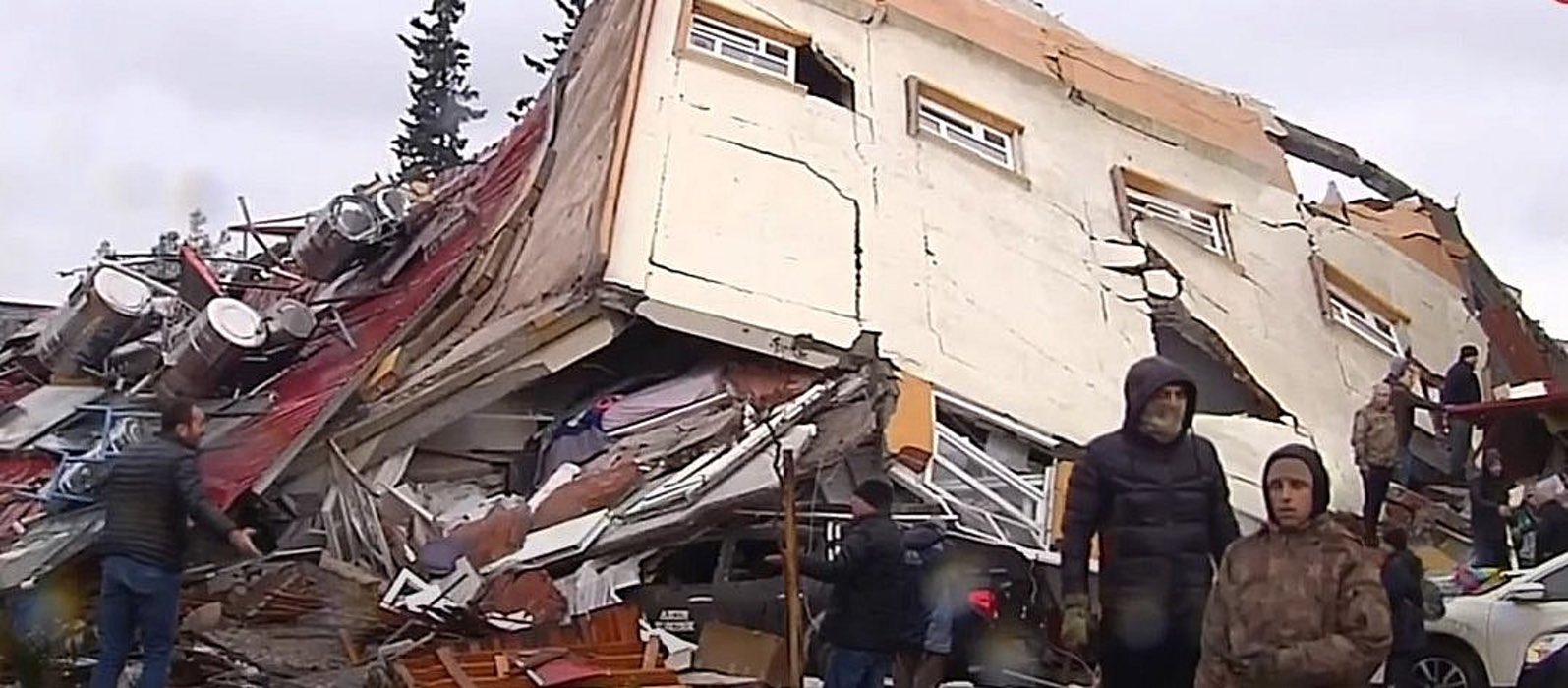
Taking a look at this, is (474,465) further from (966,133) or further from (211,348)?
(966,133)

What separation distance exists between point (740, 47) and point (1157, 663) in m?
11.8

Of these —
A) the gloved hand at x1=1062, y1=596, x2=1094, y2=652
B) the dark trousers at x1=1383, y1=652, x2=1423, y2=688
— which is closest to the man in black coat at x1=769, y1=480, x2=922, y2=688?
the gloved hand at x1=1062, y1=596, x2=1094, y2=652

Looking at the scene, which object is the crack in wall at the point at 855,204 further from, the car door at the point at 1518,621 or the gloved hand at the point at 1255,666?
the gloved hand at the point at 1255,666

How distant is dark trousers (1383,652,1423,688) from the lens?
9719mm

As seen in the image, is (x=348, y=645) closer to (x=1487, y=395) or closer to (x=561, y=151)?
(x=561, y=151)

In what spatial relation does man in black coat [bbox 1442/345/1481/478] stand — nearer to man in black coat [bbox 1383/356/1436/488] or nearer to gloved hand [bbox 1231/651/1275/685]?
man in black coat [bbox 1383/356/1436/488]

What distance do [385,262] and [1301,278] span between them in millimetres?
8923

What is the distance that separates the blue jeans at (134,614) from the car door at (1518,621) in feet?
24.8

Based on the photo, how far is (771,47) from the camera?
17422 mm

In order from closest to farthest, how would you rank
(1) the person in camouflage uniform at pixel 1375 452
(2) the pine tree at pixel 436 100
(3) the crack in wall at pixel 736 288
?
(3) the crack in wall at pixel 736 288, (1) the person in camouflage uniform at pixel 1375 452, (2) the pine tree at pixel 436 100

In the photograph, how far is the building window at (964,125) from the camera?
56.1 ft

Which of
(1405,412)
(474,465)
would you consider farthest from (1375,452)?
(474,465)

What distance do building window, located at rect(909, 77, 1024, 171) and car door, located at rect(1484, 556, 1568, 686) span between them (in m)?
6.97

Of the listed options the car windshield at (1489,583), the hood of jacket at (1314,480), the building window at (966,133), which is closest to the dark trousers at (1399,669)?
the car windshield at (1489,583)
